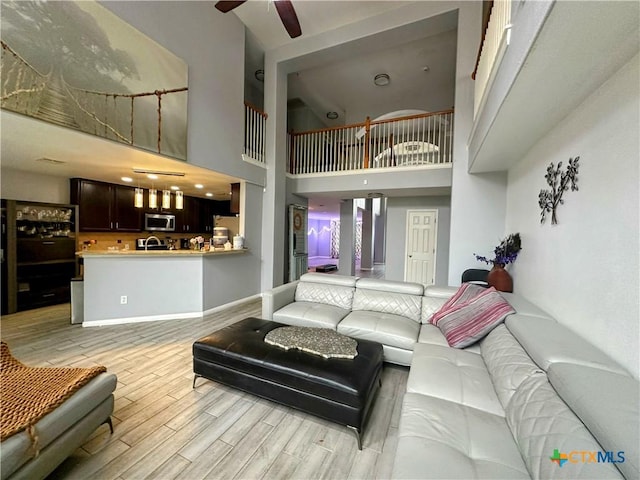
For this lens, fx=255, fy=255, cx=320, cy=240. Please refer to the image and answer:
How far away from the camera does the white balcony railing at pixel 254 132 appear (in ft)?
15.7

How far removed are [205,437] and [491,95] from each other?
10.9 feet

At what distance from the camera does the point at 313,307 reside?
309cm

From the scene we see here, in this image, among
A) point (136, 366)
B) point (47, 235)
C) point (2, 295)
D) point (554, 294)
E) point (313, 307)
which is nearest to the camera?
point (554, 294)

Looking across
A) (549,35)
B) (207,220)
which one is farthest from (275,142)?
(549,35)

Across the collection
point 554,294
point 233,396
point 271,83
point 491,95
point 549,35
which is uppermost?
point 271,83

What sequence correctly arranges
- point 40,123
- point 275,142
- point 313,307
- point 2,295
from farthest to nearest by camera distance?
point 275,142
point 2,295
point 313,307
point 40,123

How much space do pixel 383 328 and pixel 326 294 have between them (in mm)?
976

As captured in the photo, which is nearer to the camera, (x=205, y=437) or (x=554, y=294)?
(x=205, y=437)

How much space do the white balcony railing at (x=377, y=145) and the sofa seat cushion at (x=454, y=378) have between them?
373 cm

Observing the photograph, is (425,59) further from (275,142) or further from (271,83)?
(275,142)

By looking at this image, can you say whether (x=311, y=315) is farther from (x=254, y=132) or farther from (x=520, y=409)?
(x=254, y=132)

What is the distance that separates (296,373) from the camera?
1754 millimetres

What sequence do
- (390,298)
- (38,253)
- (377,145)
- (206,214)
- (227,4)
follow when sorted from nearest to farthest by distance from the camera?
(227,4), (390,298), (38,253), (377,145), (206,214)

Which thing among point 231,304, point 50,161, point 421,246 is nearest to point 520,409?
point 231,304
